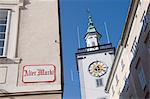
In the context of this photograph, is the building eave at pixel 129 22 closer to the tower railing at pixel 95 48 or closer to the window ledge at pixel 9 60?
the window ledge at pixel 9 60

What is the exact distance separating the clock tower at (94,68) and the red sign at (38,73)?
34166 millimetres

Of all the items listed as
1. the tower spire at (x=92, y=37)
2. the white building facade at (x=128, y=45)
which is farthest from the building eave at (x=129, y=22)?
the tower spire at (x=92, y=37)

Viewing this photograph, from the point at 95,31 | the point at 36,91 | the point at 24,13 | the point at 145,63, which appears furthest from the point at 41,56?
the point at 95,31

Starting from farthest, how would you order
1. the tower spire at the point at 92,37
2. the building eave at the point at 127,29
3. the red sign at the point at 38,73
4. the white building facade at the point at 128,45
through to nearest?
the tower spire at the point at 92,37
the building eave at the point at 127,29
the white building facade at the point at 128,45
the red sign at the point at 38,73

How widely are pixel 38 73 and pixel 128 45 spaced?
1784 cm

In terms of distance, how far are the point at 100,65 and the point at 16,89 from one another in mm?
38694

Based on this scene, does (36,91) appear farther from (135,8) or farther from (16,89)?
(135,8)

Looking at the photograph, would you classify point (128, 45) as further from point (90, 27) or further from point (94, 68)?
point (90, 27)

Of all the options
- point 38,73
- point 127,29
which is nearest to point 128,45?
point 127,29

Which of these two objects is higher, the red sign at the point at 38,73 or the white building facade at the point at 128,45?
the white building facade at the point at 128,45

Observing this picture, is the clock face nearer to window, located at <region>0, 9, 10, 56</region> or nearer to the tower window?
the tower window

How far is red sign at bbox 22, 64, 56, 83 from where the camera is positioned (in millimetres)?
9031

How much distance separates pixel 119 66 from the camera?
30828mm

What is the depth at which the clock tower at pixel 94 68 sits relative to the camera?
44.4 meters
